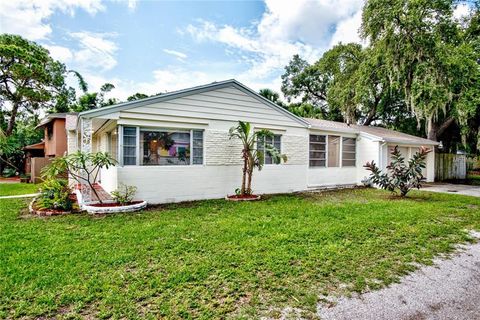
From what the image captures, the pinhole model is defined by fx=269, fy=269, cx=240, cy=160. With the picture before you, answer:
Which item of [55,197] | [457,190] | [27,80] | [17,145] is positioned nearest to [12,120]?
[17,145]

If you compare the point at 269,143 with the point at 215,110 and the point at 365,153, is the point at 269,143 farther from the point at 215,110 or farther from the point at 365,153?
the point at 365,153

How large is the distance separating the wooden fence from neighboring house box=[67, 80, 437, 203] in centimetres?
678

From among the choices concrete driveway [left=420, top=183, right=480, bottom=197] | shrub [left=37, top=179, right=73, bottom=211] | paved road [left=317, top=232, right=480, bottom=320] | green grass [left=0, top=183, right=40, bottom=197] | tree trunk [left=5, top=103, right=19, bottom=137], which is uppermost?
tree trunk [left=5, top=103, right=19, bottom=137]

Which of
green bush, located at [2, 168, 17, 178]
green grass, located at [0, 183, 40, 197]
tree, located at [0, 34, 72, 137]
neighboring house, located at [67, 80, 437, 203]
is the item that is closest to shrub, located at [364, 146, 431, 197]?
neighboring house, located at [67, 80, 437, 203]

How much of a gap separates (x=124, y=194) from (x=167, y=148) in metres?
1.77

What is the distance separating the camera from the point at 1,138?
15.1 meters

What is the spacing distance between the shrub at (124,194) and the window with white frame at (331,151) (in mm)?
7196

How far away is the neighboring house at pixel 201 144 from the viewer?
24.7 feet

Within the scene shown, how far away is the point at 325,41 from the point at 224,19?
9329 mm

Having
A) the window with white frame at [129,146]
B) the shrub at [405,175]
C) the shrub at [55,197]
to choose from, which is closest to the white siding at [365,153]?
the shrub at [405,175]

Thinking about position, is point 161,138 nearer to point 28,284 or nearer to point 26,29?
point 28,284

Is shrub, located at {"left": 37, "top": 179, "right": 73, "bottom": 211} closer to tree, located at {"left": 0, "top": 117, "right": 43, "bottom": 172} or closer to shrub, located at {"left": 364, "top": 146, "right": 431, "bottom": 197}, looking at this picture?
shrub, located at {"left": 364, "top": 146, "right": 431, "bottom": 197}

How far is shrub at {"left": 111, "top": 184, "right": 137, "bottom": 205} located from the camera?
715 centimetres

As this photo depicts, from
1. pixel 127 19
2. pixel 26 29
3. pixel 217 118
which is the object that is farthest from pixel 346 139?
pixel 26 29
